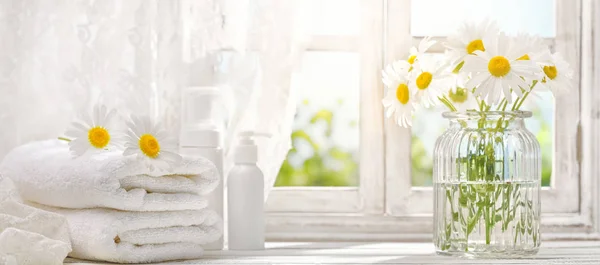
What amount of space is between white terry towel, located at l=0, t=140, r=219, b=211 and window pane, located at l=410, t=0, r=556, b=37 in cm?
64

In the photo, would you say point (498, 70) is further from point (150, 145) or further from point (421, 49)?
point (150, 145)

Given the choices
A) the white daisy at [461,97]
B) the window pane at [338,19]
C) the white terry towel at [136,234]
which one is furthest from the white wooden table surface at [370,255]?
the window pane at [338,19]

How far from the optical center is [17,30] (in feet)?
5.08

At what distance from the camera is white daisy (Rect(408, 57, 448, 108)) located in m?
1.39

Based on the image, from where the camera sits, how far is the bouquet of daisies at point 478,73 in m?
1.29

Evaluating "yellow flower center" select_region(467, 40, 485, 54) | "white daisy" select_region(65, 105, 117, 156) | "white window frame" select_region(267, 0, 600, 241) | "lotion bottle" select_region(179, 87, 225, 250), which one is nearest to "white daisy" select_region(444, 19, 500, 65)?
"yellow flower center" select_region(467, 40, 485, 54)

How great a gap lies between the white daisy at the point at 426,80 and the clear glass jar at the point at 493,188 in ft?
0.21

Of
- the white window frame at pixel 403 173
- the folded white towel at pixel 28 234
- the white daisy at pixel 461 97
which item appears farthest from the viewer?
the white window frame at pixel 403 173

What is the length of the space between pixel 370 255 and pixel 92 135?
50cm

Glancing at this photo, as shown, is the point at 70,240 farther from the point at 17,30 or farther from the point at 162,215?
the point at 17,30

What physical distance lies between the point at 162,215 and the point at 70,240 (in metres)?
0.14

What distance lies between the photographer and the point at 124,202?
48.4 inches

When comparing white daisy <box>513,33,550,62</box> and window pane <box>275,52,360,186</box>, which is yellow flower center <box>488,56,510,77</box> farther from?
window pane <box>275,52,360,186</box>

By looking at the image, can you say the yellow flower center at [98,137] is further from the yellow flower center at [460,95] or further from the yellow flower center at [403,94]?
the yellow flower center at [460,95]
